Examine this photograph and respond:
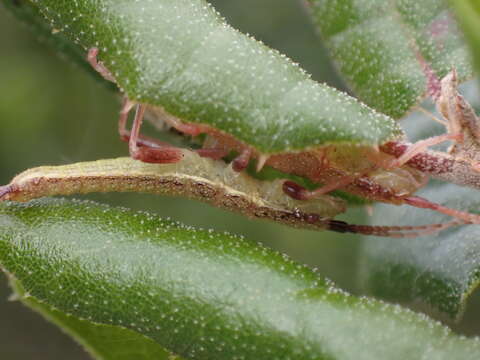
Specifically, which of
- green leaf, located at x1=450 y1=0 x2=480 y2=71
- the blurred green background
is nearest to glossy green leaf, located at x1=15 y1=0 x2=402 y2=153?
green leaf, located at x1=450 y1=0 x2=480 y2=71

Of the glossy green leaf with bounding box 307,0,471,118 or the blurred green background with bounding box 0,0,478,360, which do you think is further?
the blurred green background with bounding box 0,0,478,360

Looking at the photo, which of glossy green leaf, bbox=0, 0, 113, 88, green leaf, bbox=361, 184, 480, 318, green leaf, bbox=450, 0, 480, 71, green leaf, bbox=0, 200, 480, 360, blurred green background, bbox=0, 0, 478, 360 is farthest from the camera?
blurred green background, bbox=0, 0, 478, 360

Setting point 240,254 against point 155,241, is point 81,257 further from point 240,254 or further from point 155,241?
point 240,254

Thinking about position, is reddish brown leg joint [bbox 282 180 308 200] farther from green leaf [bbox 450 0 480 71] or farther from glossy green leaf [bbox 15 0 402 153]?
green leaf [bbox 450 0 480 71]

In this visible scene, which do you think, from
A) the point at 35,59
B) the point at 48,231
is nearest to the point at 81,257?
the point at 48,231

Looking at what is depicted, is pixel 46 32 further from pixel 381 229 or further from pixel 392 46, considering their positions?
pixel 381 229

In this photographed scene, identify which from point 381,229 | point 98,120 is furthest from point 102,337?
point 98,120
